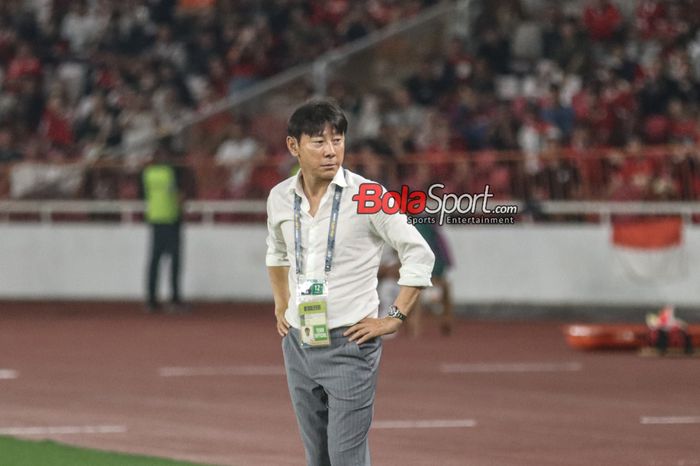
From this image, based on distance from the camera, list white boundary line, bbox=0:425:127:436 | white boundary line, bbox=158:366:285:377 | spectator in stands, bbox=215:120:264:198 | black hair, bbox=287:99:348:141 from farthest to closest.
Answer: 1. spectator in stands, bbox=215:120:264:198
2. white boundary line, bbox=158:366:285:377
3. white boundary line, bbox=0:425:127:436
4. black hair, bbox=287:99:348:141

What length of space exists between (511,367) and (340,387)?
9729 millimetres

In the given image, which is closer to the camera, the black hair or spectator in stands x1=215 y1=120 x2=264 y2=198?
the black hair

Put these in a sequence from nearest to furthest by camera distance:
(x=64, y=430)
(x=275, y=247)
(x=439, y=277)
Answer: (x=275, y=247)
(x=64, y=430)
(x=439, y=277)

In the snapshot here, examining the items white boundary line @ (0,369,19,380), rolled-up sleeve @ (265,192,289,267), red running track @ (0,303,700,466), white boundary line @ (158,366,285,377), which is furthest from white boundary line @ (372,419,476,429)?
white boundary line @ (0,369,19,380)

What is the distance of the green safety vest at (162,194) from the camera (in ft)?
79.3

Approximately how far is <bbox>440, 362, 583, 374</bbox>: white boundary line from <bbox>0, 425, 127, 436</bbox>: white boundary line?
5003 millimetres

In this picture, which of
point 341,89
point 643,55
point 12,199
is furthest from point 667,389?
point 12,199

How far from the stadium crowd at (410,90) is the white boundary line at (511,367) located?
17.7 feet

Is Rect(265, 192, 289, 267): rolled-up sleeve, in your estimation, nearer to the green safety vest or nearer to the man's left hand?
the man's left hand

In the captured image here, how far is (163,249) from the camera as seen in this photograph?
955 inches

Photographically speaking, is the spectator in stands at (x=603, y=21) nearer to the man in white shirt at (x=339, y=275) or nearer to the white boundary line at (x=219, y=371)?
the white boundary line at (x=219, y=371)

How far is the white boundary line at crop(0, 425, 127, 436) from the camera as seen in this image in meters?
11.4

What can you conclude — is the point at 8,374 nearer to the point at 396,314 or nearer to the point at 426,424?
the point at 426,424

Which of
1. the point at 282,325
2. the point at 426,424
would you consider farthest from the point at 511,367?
the point at 282,325
